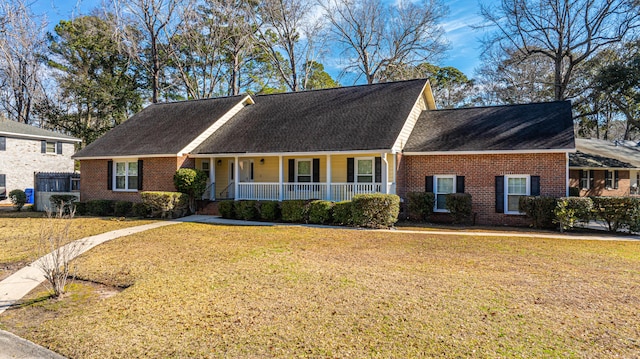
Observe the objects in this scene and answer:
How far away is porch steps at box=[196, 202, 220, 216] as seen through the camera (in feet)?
56.1

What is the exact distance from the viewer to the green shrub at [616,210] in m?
12.1

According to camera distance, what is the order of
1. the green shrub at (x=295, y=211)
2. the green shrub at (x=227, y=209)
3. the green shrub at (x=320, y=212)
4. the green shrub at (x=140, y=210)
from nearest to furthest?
the green shrub at (x=320, y=212), the green shrub at (x=295, y=211), the green shrub at (x=227, y=209), the green shrub at (x=140, y=210)

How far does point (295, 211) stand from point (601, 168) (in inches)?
727

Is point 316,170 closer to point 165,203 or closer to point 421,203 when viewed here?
point 421,203

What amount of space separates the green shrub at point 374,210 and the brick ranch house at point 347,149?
102 centimetres

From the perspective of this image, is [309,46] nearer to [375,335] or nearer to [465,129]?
[465,129]

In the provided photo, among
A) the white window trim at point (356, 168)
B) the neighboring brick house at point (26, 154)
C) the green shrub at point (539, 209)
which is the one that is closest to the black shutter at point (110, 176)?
the neighboring brick house at point (26, 154)

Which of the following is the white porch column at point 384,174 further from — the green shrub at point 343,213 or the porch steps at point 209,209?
the porch steps at point 209,209

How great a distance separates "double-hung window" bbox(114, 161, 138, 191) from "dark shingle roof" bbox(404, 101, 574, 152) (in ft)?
42.2

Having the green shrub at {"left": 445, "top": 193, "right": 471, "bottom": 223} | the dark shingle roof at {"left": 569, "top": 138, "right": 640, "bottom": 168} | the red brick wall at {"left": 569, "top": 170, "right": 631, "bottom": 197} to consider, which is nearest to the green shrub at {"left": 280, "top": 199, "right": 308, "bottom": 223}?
the green shrub at {"left": 445, "top": 193, "right": 471, "bottom": 223}

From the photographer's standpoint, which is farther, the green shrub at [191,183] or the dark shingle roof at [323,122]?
the green shrub at [191,183]

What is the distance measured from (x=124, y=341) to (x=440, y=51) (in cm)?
3096

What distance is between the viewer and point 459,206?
14.2m

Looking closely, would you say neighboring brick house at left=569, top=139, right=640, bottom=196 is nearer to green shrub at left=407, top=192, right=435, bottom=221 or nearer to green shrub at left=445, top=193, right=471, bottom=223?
green shrub at left=445, top=193, right=471, bottom=223
